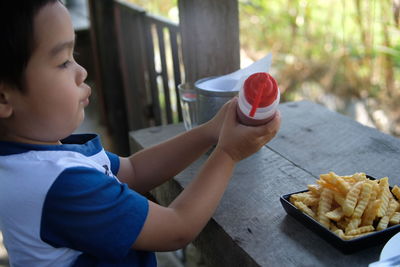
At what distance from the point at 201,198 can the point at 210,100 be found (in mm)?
497

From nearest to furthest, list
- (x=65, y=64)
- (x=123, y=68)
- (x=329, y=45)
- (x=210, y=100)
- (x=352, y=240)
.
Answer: (x=352, y=240) → (x=65, y=64) → (x=210, y=100) → (x=123, y=68) → (x=329, y=45)

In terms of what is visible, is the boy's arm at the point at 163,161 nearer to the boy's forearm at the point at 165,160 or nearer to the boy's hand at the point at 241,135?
the boy's forearm at the point at 165,160

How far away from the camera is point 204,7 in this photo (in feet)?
5.54

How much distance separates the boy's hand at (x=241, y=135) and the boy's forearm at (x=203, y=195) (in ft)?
0.06

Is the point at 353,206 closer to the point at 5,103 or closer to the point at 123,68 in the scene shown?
A: the point at 5,103

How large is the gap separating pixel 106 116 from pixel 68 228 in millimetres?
2895

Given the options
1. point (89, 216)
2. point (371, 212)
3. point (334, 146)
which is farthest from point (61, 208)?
point (334, 146)

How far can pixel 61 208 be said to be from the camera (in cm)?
89

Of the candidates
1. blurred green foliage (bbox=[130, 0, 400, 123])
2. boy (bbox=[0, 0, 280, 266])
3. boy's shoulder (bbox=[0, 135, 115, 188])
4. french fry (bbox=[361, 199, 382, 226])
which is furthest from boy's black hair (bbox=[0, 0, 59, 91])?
blurred green foliage (bbox=[130, 0, 400, 123])

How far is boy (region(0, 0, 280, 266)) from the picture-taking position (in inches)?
35.1

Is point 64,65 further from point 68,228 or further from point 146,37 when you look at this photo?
point 146,37

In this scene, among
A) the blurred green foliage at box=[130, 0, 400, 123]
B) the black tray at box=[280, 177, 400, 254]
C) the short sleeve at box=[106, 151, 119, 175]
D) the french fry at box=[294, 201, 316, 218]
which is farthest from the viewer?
the blurred green foliage at box=[130, 0, 400, 123]

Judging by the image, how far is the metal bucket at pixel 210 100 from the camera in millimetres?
1422

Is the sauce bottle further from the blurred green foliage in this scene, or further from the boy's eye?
the blurred green foliage
